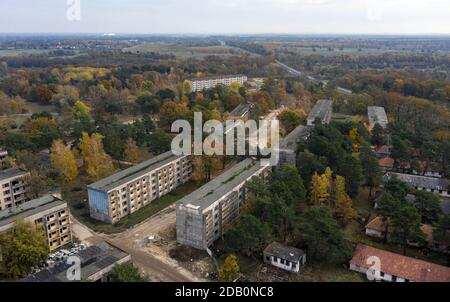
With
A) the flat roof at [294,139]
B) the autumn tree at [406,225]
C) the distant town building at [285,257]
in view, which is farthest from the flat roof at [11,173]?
the autumn tree at [406,225]

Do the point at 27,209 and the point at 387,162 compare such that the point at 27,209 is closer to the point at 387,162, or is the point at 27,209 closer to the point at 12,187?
the point at 12,187

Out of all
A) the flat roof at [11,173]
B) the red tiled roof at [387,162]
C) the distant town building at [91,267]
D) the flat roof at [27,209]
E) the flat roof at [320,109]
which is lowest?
the distant town building at [91,267]

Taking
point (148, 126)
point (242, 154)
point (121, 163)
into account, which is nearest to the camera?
point (242, 154)

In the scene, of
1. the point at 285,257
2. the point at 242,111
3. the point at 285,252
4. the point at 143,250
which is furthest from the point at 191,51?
the point at 285,257

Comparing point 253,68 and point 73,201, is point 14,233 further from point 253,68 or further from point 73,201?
point 253,68

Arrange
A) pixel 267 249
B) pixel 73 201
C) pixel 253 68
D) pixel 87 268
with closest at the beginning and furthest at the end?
pixel 87 268
pixel 267 249
pixel 73 201
pixel 253 68

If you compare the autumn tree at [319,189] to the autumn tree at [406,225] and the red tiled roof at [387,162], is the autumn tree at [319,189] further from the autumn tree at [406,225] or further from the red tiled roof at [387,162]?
the red tiled roof at [387,162]
